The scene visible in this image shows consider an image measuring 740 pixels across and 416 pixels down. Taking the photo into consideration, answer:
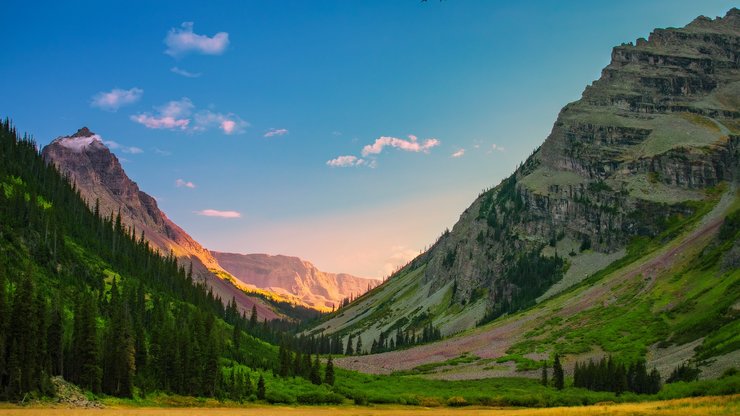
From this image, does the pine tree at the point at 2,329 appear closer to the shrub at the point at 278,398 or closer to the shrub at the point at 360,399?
the shrub at the point at 278,398

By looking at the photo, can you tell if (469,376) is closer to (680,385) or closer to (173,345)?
(680,385)

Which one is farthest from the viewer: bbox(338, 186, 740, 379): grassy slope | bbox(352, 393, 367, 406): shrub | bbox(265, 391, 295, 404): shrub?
bbox(338, 186, 740, 379): grassy slope

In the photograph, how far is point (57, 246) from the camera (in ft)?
520

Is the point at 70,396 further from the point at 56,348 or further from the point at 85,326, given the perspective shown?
the point at 85,326

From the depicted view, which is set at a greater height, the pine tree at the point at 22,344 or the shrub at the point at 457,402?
the pine tree at the point at 22,344

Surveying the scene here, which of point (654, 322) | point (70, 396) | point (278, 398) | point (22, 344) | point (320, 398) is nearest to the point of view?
point (70, 396)

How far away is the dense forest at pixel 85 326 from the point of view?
278 feet

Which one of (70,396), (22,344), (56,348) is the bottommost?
(70,396)

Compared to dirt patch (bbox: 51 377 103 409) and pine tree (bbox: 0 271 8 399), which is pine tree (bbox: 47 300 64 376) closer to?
dirt patch (bbox: 51 377 103 409)

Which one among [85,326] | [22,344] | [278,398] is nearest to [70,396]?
[22,344]

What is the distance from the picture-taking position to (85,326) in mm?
93750

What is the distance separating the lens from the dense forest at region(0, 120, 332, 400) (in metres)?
84.9

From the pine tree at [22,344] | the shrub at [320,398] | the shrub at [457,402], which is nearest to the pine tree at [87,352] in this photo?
the pine tree at [22,344]

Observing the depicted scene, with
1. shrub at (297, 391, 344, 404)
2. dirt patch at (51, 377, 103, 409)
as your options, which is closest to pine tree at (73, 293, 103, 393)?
dirt patch at (51, 377, 103, 409)
